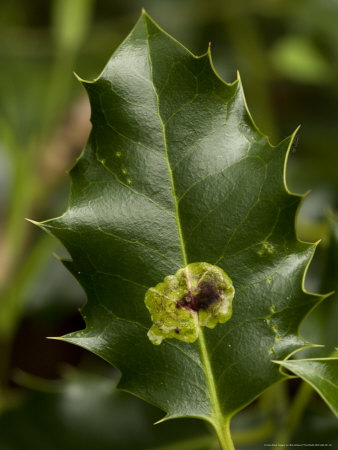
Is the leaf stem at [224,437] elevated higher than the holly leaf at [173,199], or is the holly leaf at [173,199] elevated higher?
the holly leaf at [173,199]

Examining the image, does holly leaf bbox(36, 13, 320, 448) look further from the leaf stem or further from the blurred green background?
the blurred green background

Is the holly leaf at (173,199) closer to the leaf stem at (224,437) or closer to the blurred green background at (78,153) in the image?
the leaf stem at (224,437)

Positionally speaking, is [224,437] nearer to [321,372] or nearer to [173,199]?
[321,372]

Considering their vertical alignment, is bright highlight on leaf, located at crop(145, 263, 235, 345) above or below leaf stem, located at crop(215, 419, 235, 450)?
above

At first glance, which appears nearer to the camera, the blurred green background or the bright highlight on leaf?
the bright highlight on leaf

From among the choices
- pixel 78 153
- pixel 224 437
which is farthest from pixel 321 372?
pixel 78 153

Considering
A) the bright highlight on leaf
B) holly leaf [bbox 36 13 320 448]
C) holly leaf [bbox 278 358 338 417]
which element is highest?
holly leaf [bbox 36 13 320 448]

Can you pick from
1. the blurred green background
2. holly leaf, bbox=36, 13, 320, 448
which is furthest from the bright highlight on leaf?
the blurred green background

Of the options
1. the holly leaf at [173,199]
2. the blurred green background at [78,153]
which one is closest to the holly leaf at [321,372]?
the holly leaf at [173,199]
